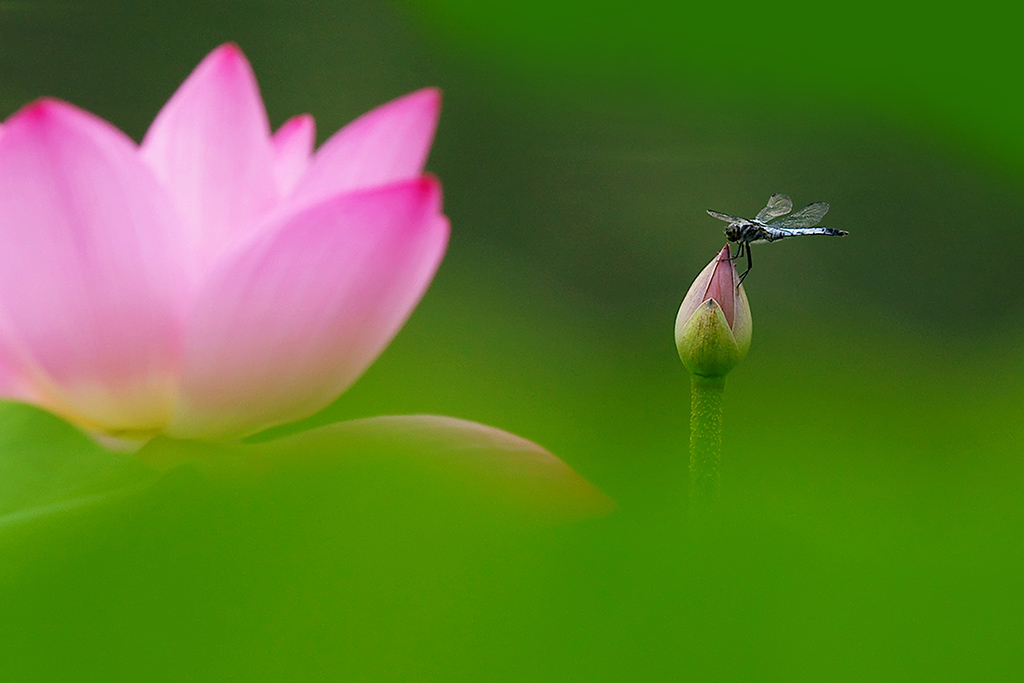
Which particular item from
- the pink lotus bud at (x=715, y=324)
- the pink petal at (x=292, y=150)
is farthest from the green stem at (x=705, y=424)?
the pink petal at (x=292, y=150)

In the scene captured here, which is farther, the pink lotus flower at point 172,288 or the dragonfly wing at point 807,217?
the dragonfly wing at point 807,217

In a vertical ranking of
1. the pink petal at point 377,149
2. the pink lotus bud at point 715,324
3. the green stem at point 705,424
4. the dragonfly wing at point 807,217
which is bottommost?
the green stem at point 705,424

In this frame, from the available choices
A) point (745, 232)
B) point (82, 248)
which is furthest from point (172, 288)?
point (745, 232)

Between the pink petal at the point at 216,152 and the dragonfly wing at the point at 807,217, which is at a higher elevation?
the dragonfly wing at the point at 807,217

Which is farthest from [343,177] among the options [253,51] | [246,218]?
[253,51]

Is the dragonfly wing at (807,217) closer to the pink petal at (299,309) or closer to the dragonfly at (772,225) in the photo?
the dragonfly at (772,225)

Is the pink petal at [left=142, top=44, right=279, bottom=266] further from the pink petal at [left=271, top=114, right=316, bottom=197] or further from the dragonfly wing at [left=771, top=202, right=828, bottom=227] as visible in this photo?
the dragonfly wing at [left=771, top=202, right=828, bottom=227]

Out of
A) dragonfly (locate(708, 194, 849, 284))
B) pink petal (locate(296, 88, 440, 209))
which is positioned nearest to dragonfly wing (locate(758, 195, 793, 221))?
dragonfly (locate(708, 194, 849, 284))

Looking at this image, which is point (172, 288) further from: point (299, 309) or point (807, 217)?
point (807, 217)
